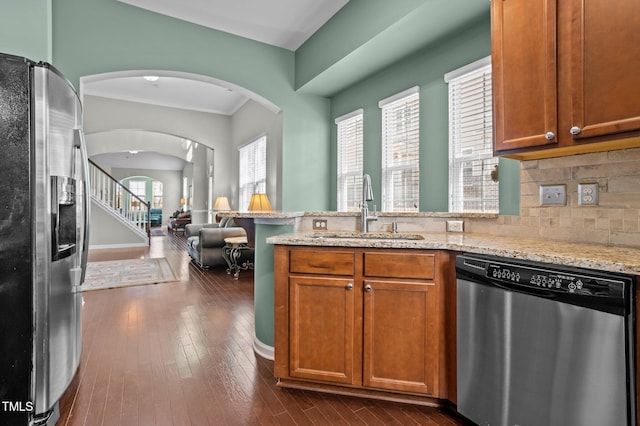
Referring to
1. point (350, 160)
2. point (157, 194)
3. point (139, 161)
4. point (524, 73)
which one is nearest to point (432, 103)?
point (350, 160)

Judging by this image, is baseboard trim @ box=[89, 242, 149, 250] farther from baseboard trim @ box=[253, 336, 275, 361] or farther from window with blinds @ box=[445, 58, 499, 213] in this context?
window with blinds @ box=[445, 58, 499, 213]

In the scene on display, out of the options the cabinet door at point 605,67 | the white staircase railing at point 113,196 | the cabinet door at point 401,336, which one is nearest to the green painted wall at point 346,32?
the cabinet door at point 605,67

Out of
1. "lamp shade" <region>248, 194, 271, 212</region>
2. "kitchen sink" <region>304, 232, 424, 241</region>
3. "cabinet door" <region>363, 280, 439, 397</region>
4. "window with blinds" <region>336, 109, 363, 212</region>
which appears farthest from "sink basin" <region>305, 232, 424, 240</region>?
"lamp shade" <region>248, 194, 271, 212</region>

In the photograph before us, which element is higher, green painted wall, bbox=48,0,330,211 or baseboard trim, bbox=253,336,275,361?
green painted wall, bbox=48,0,330,211

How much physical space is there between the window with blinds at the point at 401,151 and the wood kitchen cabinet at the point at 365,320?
1950 millimetres

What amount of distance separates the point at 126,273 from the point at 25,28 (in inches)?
152

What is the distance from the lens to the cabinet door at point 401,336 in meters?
1.85

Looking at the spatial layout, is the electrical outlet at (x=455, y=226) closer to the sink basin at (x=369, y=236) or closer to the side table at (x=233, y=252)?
the sink basin at (x=369, y=236)

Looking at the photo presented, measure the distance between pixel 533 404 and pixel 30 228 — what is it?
2453mm

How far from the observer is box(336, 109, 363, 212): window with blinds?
4520 millimetres

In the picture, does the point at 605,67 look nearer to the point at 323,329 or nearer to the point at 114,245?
the point at 323,329

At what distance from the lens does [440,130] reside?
3.36m

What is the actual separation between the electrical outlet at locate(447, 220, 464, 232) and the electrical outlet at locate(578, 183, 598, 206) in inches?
28.3

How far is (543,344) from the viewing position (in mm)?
1415
